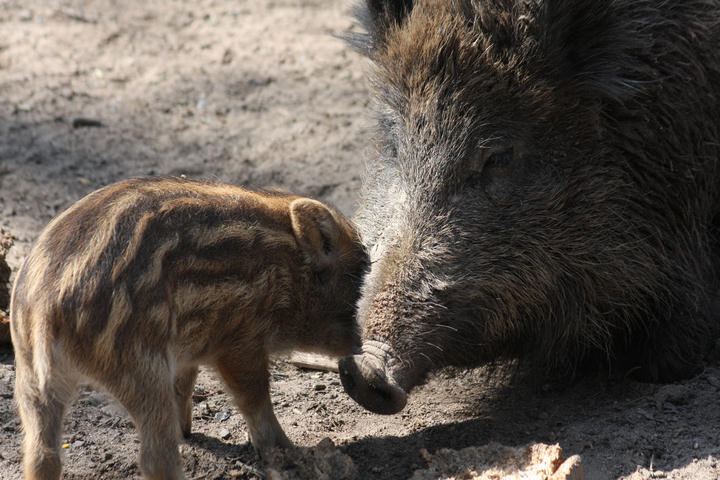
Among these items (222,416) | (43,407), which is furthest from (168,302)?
(222,416)

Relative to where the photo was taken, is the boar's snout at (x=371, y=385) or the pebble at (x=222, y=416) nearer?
the boar's snout at (x=371, y=385)

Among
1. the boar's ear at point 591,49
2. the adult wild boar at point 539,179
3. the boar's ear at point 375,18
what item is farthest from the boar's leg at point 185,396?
the boar's ear at point 591,49

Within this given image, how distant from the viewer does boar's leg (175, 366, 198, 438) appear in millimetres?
3740

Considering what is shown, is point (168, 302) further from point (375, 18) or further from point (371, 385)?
point (375, 18)

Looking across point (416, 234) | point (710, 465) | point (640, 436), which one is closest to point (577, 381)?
point (640, 436)

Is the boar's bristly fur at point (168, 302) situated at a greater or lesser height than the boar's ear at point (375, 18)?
lesser

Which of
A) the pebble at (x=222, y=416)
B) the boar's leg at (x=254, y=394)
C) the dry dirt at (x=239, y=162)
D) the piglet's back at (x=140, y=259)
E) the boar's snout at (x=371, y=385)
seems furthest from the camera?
the pebble at (x=222, y=416)

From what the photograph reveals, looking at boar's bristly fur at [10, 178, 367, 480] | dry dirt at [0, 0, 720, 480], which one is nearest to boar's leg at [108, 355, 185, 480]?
boar's bristly fur at [10, 178, 367, 480]

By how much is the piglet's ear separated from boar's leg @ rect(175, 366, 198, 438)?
68cm

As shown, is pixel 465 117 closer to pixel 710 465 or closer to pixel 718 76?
pixel 718 76

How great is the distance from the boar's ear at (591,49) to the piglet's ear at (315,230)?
110 cm

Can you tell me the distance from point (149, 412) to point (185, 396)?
0.78 meters

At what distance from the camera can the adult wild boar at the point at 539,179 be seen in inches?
141

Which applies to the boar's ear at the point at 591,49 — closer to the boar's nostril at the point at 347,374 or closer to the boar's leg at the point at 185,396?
the boar's nostril at the point at 347,374
